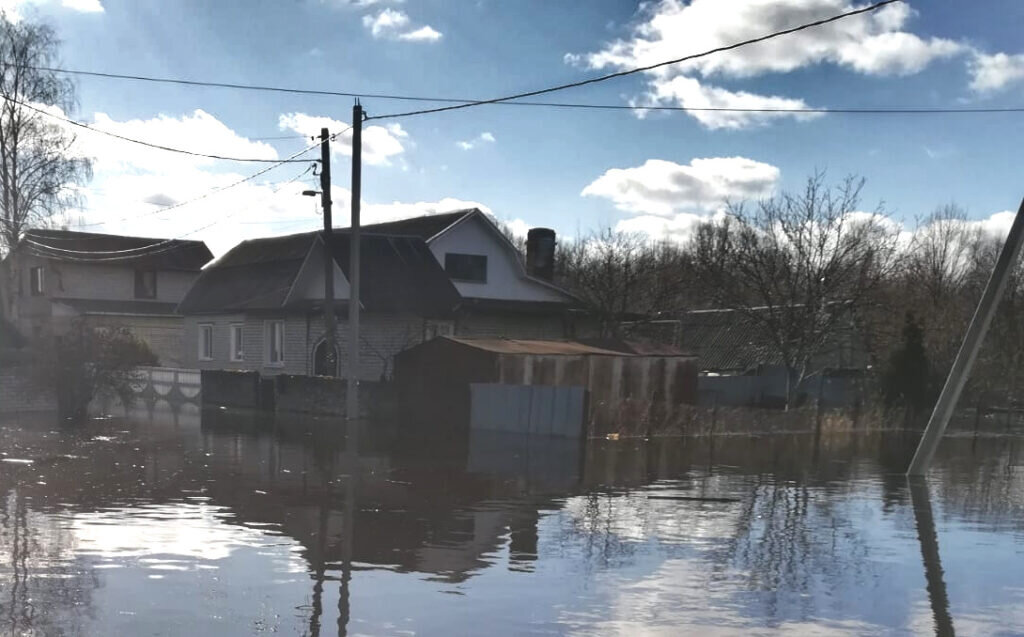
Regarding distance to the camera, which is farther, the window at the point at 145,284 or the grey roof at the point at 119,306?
the window at the point at 145,284

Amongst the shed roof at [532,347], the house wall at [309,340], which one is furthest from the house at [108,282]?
the shed roof at [532,347]

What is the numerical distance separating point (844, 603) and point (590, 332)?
98.8ft

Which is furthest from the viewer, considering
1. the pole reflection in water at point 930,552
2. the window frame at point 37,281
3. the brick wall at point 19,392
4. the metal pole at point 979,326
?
the window frame at point 37,281

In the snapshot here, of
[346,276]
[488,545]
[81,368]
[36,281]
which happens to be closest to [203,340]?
[346,276]

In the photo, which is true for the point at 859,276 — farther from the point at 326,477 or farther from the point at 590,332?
the point at 326,477

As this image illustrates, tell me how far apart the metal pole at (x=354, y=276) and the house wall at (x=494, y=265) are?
11602mm

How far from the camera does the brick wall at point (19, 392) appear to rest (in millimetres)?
25375

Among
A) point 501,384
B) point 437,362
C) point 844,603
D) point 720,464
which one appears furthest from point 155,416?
point 844,603

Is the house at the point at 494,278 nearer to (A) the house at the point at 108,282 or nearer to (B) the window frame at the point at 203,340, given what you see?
(B) the window frame at the point at 203,340

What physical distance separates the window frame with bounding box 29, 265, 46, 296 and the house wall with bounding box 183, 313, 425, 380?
18073 millimetres

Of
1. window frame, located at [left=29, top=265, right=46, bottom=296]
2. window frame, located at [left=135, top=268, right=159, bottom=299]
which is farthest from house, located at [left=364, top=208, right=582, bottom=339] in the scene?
window frame, located at [left=29, top=265, right=46, bottom=296]

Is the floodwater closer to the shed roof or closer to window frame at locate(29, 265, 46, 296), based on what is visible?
the shed roof

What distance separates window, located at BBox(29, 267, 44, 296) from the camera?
52000 mm

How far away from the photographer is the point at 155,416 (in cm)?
2741
